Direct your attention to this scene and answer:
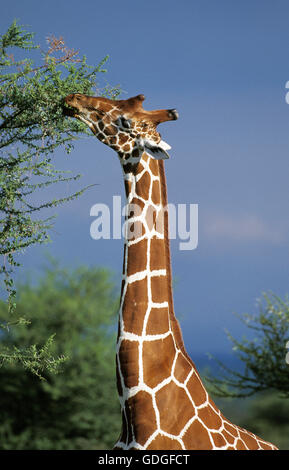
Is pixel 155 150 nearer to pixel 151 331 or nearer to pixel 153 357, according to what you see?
pixel 151 331

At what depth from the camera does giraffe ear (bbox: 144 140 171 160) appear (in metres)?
4.35

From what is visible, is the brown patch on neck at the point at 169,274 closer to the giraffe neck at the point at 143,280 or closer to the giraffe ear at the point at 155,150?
the giraffe neck at the point at 143,280

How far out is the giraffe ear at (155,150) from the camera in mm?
4352

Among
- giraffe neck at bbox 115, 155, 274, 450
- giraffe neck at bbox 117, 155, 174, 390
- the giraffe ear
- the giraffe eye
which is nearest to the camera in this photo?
giraffe neck at bbox 115, 155, 274, 450

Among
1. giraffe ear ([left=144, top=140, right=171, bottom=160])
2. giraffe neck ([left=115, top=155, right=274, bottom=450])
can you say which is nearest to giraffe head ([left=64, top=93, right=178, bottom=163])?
giraffe ear ([left=144, top=140, right=171, bottom=160])

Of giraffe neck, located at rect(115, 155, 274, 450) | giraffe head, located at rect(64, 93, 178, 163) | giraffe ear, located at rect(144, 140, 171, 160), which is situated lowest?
giraffe neck, located at rect(115, 155, 274, 450)

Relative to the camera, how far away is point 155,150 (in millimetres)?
4391

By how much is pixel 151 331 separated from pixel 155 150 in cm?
133

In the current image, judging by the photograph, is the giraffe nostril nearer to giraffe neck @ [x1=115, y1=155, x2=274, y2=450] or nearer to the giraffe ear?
the giraffe ear

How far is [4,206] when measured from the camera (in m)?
6.91

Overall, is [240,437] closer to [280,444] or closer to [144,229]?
[144,229]

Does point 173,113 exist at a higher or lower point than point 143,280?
higher

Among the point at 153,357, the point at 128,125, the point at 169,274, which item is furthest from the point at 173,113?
the point at 153,357

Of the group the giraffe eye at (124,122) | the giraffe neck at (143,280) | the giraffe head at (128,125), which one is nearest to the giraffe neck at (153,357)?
the giraffe neck at (143,280)
